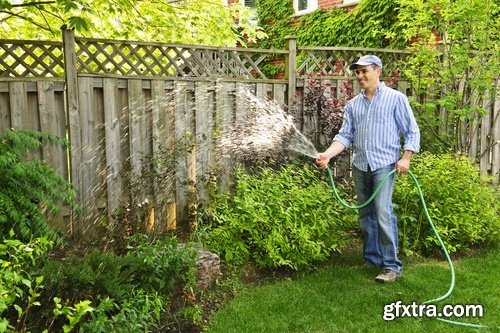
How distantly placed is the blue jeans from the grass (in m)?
0.17

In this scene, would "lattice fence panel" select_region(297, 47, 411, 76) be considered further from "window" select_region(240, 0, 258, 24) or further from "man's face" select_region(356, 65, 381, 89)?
"window" select_region(240, 0, 258, 24)

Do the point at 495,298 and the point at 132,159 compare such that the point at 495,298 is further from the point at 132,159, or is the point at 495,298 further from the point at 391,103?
the point at 132,159

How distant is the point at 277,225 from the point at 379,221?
3.06 ft

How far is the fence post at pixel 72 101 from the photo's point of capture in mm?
5137

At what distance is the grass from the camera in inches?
148

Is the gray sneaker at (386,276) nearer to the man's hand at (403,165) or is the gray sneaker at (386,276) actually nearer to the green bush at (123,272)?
the man's hand at (403,165)

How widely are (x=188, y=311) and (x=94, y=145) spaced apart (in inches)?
94.7

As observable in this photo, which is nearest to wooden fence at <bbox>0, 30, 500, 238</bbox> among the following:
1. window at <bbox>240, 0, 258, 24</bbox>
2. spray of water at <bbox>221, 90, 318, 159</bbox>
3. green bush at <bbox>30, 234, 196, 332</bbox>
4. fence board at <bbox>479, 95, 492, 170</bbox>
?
spray of water at <bbox>221, 90, 318, 159</bbox>

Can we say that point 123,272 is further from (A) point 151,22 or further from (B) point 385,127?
(A) point 151,22

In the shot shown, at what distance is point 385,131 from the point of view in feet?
14.7

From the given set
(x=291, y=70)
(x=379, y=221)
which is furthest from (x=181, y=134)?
(x=379, y=221)

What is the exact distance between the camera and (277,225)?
190 inches

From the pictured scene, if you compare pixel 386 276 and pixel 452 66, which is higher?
pixel 452 66

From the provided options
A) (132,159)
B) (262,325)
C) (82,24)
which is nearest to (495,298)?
(262,325)
